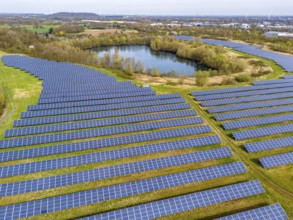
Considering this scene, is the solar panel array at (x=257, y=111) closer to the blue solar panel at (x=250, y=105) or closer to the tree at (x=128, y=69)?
the blue solar panel at (x=250, y=105)

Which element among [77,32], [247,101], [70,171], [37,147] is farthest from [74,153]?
[77,32]

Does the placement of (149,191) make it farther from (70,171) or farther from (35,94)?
(35,94)

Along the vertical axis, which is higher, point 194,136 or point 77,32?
point 77,32

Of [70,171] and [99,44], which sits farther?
[99,44]

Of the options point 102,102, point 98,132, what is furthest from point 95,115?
point 98,132

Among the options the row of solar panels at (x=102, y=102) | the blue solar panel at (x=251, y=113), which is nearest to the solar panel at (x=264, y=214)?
the blue solar panel at (x=251, y=113)

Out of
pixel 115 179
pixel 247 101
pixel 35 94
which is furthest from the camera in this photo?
pixel 35 94

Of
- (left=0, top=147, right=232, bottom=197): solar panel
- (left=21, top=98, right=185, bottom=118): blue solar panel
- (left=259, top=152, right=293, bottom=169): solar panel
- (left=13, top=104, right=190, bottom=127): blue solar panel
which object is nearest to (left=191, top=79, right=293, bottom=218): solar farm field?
(left=259, top=152, right=293, bottom=169): solar panel

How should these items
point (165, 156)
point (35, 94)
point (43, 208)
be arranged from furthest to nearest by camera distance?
point (35, 94) → point (165, 156) → point (43, 208)
